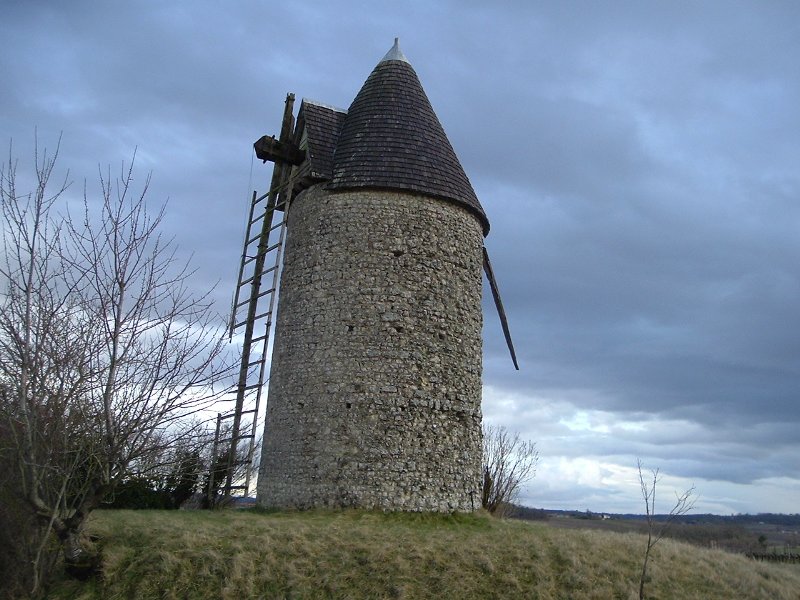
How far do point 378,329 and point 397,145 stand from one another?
4525mm

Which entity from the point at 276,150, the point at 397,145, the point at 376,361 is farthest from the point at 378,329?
the point at 276,150

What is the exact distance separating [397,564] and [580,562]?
3.10 meters

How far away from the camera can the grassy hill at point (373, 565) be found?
10.4 metres

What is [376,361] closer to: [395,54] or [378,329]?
[378,329]

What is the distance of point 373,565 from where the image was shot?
35.6 ft

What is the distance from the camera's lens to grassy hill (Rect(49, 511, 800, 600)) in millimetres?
10438

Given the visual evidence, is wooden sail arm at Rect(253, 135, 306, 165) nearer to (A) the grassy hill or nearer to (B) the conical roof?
(B) the conical roof

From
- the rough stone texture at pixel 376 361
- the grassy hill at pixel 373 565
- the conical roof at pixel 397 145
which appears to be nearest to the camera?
the grassy hill at pixel 373 565

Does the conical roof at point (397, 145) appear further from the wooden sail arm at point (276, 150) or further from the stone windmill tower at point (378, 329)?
the wooden sail arm at point (276, 150)

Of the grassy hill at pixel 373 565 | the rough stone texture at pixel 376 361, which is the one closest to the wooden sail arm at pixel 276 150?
the rough stone texture at pixel 376 361

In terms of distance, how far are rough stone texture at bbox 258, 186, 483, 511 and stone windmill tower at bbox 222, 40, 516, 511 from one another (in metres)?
0.03

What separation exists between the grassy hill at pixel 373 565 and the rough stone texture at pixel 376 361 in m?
1.24

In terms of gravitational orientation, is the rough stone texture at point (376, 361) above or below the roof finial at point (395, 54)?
below

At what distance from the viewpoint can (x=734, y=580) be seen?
1195cm
